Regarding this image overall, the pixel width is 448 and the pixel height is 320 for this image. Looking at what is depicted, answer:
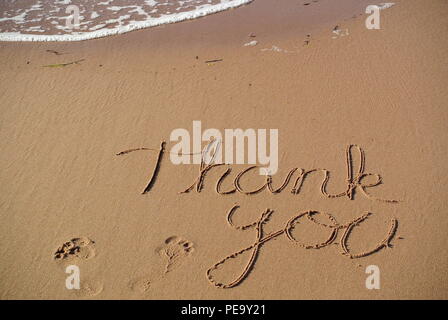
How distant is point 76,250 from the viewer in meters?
3.75

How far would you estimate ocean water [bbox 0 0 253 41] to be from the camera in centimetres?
643

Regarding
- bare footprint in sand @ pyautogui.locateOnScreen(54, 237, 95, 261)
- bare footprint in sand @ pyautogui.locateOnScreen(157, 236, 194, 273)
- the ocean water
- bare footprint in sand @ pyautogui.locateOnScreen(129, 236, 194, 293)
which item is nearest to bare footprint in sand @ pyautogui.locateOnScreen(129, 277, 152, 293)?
bare footprint in sand @ pyautogui.locateOnScreen(129, 236, 194, 293)

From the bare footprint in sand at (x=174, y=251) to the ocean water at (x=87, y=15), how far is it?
407 cm

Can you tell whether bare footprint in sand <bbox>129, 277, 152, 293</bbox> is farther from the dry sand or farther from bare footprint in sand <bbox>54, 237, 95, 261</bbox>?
bare footprint in sand <bbox>54, 237, 95, 261</bbox>

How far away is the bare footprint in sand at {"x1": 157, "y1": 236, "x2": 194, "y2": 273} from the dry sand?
0.04ft

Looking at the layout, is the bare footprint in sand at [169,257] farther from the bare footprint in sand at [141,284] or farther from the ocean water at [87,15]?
the ocean water at [87,15]

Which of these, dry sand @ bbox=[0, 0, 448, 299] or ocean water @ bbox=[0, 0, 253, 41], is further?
ocean water @ bbox=[0, 0, 253, 41]

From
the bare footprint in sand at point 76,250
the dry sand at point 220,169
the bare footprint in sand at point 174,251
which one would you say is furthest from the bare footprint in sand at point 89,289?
the bare footprint in sand at point 174,251

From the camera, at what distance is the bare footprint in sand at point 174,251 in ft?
11.9

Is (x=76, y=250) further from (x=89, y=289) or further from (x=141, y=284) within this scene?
(x=141, y=284)

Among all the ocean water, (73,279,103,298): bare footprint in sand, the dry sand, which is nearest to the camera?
(73,279,103,298): bare footprint in sand

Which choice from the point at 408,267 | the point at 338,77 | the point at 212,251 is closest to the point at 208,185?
the point at 212,251

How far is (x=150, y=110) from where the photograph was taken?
16.3 ft
